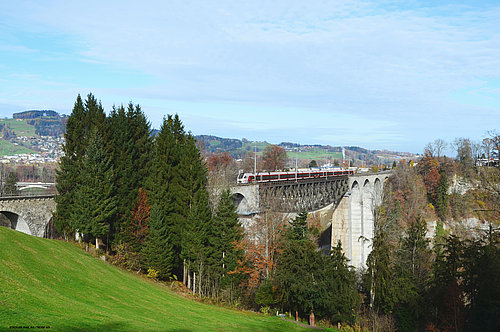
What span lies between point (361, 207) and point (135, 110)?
54.1m

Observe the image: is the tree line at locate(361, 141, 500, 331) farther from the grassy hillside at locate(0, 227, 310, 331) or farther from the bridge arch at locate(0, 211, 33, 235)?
the bridge arch at locate(0, 211, 33, 235)

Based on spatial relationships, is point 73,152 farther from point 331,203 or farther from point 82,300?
point 331,203

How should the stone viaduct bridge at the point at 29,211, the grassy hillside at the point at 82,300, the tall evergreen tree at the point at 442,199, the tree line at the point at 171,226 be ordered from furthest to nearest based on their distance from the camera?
the tall evergreen tree at the point at 442,199
the stone viaduct bridge at the point at 29,211
the tree line at the point at 171,226
the grassy hillside at the point at 82,300

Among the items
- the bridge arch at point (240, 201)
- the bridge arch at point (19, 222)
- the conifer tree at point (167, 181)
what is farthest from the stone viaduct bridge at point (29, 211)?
the bridge arch at point (240, 201)

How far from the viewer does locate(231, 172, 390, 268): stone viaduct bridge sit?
55188 mm

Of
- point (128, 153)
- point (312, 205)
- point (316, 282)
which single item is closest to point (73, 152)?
point (128, 153)

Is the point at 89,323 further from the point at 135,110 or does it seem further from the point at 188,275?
the point at 135,110

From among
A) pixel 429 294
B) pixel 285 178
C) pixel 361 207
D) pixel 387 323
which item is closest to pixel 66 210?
pixel 387 323

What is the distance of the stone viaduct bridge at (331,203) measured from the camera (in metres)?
55.2

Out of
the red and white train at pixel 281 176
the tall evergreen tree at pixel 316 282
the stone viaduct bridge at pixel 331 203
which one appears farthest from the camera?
the red and white train at pixel 281 176

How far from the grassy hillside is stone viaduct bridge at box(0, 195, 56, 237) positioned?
8.66 m

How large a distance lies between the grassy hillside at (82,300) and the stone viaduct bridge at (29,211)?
8660mm

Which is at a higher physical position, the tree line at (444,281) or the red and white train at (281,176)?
the red and white train at (281,176)

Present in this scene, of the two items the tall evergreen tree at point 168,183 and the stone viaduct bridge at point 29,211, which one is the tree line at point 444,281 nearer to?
the tall evergreen tree at point 168,183
